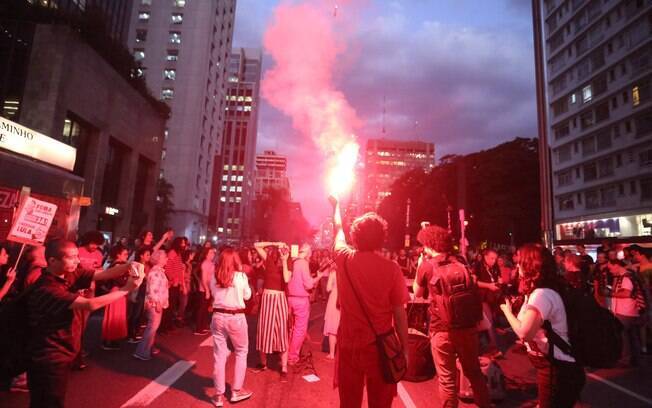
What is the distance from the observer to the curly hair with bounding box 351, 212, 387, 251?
10.6ft

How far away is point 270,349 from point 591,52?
170ft

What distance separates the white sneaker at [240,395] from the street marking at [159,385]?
1117mm

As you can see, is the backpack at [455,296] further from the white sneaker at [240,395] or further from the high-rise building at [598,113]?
the high-rise building at [598,113]

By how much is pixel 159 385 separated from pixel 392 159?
156 metres

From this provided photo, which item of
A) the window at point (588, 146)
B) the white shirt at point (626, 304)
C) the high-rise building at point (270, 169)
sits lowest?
the white shirt at point (626, 304)

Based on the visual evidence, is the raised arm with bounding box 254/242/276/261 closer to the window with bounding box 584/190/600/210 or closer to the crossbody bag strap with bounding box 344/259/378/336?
the crossbody bag strap with bounding box 344/259/378/336

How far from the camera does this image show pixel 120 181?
27.7 metres

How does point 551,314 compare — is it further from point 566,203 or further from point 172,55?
point 172,55

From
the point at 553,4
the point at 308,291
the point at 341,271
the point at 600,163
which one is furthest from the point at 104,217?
the point at 553,4

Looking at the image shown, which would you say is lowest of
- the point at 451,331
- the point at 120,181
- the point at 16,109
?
the point at 451,331

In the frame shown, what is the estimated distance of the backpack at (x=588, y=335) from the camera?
314 centimetres

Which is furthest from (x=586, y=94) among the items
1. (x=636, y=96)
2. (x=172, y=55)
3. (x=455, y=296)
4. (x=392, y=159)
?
(x=392, y=159)

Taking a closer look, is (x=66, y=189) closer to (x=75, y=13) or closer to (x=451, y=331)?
(x=451, y=331)

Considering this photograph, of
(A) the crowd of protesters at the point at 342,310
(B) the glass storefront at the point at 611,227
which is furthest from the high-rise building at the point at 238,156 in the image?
(A) the crowd of protesters at the point at 342,310
